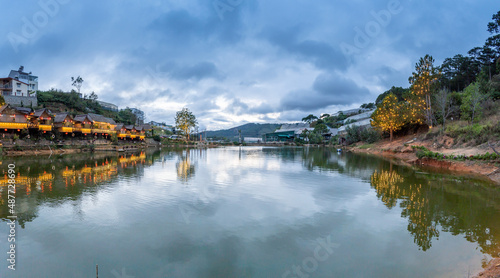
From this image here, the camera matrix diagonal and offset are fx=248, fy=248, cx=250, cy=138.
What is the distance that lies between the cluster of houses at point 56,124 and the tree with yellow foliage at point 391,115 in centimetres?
6740

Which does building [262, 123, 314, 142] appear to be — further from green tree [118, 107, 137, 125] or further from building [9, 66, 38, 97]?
building [9, 66, 38, 97]

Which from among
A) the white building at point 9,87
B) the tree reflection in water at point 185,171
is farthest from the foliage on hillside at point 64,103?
the tree reflection in water at point 185,171

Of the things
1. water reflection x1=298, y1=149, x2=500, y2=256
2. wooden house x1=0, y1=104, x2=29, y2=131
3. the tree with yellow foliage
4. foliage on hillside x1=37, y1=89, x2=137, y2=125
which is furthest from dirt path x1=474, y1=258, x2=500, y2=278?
foliage on hillside x1=37, y1=89, x2=137, y2=125

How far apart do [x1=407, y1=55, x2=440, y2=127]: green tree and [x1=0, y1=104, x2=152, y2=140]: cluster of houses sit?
68.7m

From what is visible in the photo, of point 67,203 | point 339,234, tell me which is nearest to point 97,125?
point 67,203

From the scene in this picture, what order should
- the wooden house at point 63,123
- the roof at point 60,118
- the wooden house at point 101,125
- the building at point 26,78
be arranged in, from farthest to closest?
1. the building at point 26,78
2. the wooden house at point 101,125
3. the roof at point 60,118
4. the wooden house at point 63,123

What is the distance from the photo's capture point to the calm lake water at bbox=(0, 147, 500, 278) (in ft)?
22.8

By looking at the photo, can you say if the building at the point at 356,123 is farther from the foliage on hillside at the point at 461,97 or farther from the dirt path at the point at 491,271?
Result: the dirt path at the point at 491,271

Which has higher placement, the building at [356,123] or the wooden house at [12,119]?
the building at [356,123]

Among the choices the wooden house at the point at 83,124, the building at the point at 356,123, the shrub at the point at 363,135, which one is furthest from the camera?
the building at the point at 356,123

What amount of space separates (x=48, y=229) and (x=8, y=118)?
46929 mm

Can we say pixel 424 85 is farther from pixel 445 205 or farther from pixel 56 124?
pixel 56 124

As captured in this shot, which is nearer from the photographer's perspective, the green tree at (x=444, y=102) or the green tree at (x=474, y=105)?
the green tree at (x=474, y=105)

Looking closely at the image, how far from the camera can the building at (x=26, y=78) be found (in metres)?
76.5
